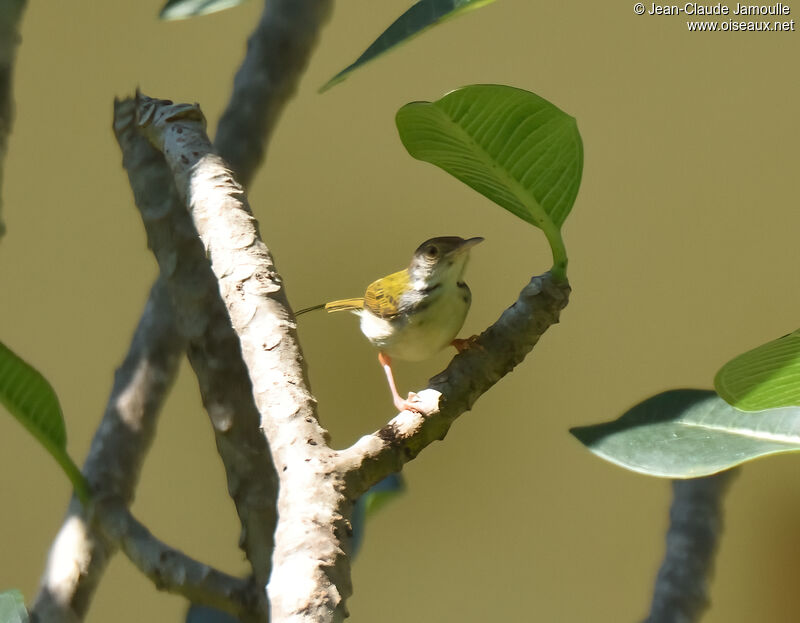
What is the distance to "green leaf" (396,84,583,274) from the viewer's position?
62 cm

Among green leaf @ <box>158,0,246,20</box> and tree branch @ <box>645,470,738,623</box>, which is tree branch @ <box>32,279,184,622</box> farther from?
tree branch @ <box>645,470,738,623</box>

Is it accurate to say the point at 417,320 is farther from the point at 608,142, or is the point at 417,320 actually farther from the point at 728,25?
the point at 728,25

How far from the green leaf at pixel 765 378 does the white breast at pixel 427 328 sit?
336mm

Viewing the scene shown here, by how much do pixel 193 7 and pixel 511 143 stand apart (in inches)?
20.8

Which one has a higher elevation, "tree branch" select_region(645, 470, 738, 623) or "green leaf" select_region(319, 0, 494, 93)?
"green leaf" select_region(319, 0, 494, 93)

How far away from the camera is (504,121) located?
0.62m

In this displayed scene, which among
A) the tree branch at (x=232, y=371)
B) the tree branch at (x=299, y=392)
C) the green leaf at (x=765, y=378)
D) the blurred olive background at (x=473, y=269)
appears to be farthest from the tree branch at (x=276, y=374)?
the blurred olive background at (x=473, y=269)

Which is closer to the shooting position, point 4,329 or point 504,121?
point 504,121

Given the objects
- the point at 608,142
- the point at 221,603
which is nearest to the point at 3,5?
the point at 221,603

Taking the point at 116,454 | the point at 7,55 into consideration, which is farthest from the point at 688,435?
the point at 7,55

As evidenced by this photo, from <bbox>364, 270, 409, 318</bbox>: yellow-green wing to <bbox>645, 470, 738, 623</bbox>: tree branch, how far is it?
0.50m

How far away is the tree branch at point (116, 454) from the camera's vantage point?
0.89 metres

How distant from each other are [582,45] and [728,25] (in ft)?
0.85

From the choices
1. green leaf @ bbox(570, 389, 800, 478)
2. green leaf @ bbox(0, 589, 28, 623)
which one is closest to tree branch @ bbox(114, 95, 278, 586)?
green leaf @ bbox(0, 589, 28, 623)
